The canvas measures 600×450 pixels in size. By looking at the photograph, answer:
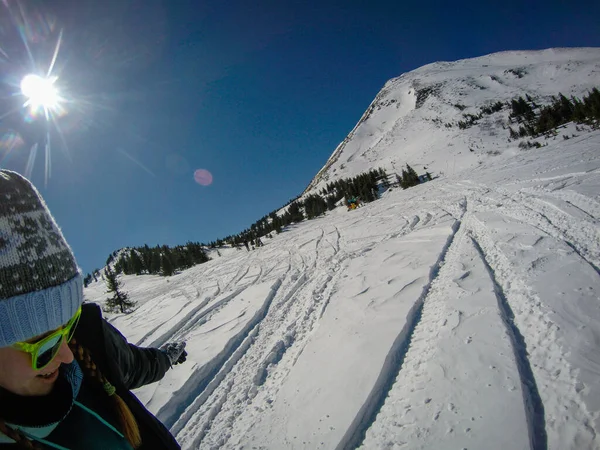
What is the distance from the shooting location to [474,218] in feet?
31.2

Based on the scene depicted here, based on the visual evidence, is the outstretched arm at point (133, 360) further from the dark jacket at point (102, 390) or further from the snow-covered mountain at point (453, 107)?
the snow-covered mountain at point (453, 107)

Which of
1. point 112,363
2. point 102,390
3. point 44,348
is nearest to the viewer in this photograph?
point 44,348

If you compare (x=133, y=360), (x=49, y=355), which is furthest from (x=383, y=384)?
(x=49, y=355)

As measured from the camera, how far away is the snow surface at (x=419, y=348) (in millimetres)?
2773

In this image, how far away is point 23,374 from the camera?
114 cm

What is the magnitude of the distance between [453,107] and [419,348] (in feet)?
435

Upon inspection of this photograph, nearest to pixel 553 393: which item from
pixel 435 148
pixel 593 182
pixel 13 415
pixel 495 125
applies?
pixel 13 415

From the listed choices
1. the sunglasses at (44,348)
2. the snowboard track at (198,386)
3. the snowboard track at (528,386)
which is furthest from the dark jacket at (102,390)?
the snowboard track at (528,386)

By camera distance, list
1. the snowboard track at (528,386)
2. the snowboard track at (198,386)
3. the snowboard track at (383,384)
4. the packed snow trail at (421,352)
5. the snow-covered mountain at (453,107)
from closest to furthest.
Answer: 1. the snowboard track at (528,386)
2. the packed snow trail at (421,352)
3. the snowboard track at (383,384)
4. the snowboard track at (198,386)
5. the snow-covered mountain at (453,107)

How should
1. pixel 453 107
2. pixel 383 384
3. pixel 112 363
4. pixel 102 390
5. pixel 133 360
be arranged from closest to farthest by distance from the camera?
1. pixel 102 390
2. pixel 112 363
3. pixel 133 360
4. pixel 383 384
5. pixel 453 107

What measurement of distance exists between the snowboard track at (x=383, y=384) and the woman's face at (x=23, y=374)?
295 centimetres

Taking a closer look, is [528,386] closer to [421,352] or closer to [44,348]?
[421,352]

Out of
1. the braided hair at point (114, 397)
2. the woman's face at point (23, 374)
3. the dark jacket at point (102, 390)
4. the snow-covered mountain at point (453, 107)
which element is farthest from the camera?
the snow-covered mountain at point (453, 107)

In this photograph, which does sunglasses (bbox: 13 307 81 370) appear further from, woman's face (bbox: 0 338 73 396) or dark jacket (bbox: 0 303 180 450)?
dark jacket (bbox: 0 303 180 450)
